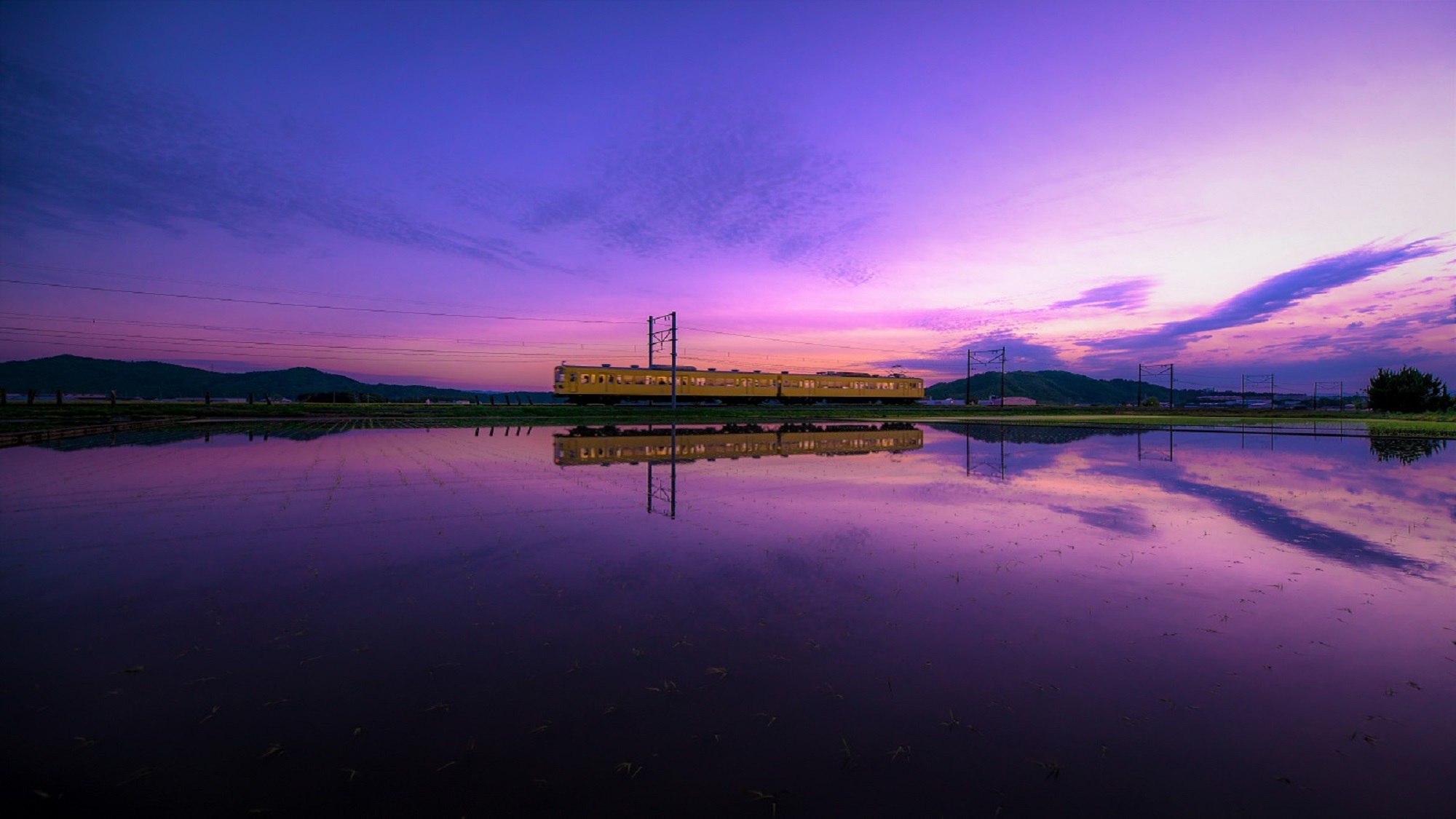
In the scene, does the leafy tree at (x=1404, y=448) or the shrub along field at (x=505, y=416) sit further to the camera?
the shrub along field at (x=505, y=416)

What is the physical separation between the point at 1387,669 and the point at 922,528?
5.79 metres

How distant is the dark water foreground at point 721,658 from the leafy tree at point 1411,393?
92.5 meters

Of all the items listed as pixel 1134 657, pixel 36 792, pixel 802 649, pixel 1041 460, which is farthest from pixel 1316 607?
pixel 1041 460

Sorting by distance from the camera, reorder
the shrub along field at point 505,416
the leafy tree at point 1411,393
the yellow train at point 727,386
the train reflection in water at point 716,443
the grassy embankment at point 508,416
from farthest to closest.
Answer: the leafy tree at point 1411,393 < the yellow train at point 727,386 < the grassy embankment at point 508,416 < the shrub along field at point 505,416 < the train reflection in water at point 716,443

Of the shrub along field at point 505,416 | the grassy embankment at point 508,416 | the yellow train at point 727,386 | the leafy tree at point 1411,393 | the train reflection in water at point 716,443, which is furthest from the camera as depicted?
the leafy tree at point 1411,393

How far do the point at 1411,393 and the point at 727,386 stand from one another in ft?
283

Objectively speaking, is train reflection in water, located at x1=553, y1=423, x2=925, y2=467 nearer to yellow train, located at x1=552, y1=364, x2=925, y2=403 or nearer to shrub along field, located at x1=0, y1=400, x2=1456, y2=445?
shrub along field, located at x1=0, y1=400, x2=1456, y2=445

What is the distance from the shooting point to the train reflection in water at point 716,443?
21156 mm

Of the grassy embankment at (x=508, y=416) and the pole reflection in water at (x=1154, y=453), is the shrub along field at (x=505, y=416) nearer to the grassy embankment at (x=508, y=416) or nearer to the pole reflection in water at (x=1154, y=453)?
the grassy embankment at (x=508, y=416)

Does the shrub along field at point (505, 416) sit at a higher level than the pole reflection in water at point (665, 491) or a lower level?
higher

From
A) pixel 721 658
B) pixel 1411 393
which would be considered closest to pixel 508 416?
pixel 721 658

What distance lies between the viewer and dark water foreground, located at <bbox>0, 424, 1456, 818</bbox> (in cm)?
370

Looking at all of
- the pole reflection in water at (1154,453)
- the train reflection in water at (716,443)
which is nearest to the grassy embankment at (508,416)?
the train reflection in water at (716,443)

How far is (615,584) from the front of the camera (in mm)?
7418
